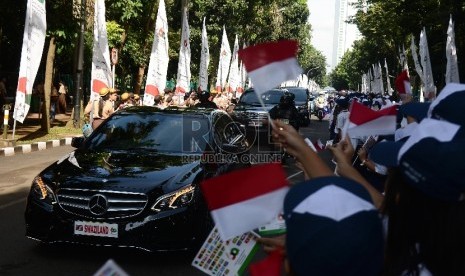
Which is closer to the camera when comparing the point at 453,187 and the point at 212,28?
the point at 453,187

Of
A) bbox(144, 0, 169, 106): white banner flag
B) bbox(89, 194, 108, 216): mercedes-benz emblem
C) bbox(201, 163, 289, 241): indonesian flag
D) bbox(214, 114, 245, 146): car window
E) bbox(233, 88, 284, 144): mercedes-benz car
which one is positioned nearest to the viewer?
bbox(201, 163, 289, 241): indonesian flag

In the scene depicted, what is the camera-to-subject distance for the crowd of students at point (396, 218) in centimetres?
158

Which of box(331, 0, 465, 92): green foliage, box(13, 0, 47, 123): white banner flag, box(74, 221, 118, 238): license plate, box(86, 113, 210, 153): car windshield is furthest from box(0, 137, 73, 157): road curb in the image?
box(331, 0, 465, 92): green foliage

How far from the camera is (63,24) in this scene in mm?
20469

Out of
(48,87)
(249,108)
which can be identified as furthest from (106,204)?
(48,87)

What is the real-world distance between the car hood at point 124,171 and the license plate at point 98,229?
33 centimetres

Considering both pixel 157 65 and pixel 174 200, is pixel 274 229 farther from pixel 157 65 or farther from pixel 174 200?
pixel 157 65

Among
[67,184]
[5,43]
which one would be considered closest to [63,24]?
[5,43]

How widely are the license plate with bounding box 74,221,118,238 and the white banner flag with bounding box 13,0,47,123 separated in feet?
31.9

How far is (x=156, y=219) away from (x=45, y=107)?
1473 centimetres

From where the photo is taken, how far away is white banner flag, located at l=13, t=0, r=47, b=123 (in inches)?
569

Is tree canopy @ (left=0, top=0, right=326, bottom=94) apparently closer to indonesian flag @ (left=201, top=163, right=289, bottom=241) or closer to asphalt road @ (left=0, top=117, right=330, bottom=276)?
asphalt road @ (left=0, top=117, right=330, bottom=276)

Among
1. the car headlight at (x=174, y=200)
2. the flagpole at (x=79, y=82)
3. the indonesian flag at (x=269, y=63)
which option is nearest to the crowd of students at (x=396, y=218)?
the indonesian flag at (x=269, y=63)

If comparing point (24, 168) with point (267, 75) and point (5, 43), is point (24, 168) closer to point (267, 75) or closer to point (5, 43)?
point (267, 75)
